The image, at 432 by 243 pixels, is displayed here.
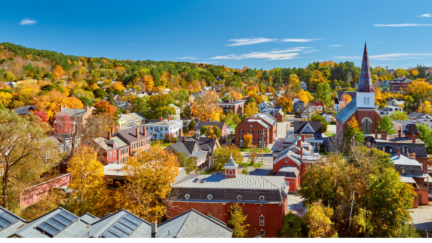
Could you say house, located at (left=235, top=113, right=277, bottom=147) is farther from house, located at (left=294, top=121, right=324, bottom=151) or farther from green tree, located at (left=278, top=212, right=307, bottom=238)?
green tree, located at (left=278, top=212, right=307, bottom=238)

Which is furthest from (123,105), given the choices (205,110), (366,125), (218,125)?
(366,125)

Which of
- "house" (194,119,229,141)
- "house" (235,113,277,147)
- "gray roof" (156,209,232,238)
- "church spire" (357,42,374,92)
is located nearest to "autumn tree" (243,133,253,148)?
"house" (235,113,277,147)

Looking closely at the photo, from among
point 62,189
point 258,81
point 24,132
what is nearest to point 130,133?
point 62,189

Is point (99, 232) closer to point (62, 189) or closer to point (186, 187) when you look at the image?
point (186, 187)

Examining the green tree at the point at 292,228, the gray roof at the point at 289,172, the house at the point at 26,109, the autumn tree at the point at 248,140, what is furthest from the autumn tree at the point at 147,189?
the house at the point at 26,109

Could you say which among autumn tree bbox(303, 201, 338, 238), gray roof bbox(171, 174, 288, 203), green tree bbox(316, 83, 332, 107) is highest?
green tree bbox(316, 83, 332, 107)

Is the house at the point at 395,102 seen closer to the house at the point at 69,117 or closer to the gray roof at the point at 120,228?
the house at the point at 69,117
